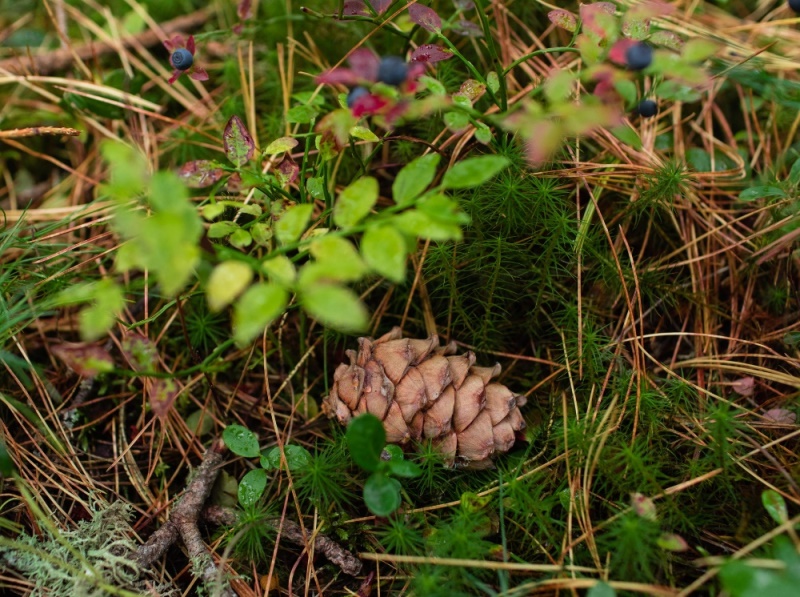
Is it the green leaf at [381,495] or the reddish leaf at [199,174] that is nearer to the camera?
the green leaf at [381,495]

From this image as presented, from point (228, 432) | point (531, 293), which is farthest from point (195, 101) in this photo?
point (531, 293)

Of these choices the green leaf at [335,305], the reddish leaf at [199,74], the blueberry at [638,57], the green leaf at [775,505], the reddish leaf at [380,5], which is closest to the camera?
the green leaf at [335,305]

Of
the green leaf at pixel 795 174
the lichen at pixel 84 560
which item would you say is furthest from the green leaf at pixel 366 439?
the green leaf at pixel 795 174

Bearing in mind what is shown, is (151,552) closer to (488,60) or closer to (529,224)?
(529,224)

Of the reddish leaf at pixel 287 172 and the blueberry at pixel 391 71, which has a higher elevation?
the blueberry at pixel 391 71

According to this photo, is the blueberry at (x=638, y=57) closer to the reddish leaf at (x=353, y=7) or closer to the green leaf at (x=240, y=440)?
the reddish leaf at (x=353, y=7)
